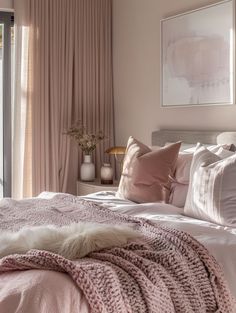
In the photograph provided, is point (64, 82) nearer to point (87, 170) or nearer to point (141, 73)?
point (141, 73)

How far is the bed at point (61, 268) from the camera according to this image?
1.54 meters

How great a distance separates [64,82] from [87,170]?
2.68 feet

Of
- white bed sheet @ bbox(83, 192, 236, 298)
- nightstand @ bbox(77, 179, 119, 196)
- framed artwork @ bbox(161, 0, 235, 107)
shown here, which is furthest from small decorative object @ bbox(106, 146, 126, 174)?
white bed sheet @ bbox(83, 192, 236, 298)

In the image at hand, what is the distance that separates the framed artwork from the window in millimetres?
1373

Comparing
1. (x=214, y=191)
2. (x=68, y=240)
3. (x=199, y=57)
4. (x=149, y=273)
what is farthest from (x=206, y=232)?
(x=199, y=57)

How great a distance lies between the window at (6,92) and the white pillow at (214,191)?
7.32 ft

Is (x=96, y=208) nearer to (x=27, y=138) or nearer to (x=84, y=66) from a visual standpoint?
(x=27, y=138)

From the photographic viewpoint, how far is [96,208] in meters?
2.68

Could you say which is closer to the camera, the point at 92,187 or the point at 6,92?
the point at 92,187

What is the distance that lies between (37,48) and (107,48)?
27.1 inches

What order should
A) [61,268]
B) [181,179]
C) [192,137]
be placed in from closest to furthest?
[61,268] < [181,179] < [192,137]

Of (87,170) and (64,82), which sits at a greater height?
(64,82)

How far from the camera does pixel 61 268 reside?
1.65 metres

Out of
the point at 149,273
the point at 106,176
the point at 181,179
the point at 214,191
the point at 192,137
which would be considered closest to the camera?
the point at 149,273
